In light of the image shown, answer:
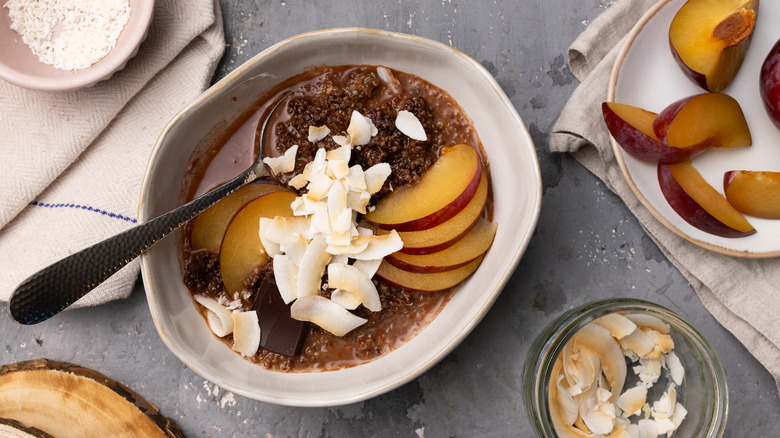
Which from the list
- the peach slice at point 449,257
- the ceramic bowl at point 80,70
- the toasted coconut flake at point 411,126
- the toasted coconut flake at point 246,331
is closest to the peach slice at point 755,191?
the peach slice at point 449,257

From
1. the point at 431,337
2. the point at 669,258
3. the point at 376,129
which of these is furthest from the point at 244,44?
the point at 669,258

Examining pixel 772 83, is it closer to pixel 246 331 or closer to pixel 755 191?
pixel 755 191

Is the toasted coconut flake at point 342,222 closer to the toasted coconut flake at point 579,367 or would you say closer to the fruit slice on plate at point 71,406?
the toasted coconut flake at point 579,367

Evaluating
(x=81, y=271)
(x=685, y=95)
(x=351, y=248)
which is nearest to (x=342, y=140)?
(x=351, y=248)

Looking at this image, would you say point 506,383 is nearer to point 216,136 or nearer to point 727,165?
point 727,165

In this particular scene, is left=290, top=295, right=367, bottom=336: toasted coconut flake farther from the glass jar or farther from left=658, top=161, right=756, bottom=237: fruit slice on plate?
left=658, top=161, right=756, bottom=237: fruit slice on plate

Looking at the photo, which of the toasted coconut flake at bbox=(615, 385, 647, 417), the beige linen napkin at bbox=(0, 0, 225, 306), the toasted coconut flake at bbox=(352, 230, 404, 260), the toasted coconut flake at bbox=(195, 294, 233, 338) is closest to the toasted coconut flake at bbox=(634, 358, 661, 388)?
the toasted coconut flake at bbox=(615, 385, 647, 417)
